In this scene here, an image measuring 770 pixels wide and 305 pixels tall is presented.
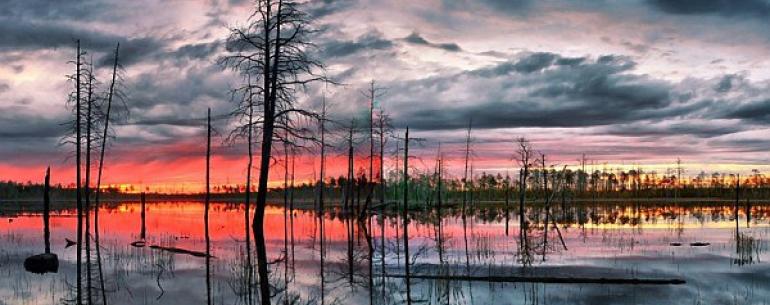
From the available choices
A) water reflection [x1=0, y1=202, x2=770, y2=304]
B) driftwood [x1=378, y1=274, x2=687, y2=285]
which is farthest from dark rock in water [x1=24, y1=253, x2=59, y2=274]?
driftwood [x1=378, y1=274, x2=687, y2=285]

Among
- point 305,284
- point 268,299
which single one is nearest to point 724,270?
point 305,284

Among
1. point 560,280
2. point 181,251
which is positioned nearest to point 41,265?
point 181,251

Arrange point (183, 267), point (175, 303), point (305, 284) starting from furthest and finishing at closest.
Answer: point (183, 267)
point (305, 284)
point (175, 303)

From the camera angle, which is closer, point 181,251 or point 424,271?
point 424,271

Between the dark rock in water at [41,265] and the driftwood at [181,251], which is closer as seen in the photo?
the dark rock in water at [41,265]

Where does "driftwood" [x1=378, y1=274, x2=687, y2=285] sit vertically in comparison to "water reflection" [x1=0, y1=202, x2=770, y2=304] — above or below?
above

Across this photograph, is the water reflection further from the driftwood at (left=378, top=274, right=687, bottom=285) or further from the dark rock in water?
the dark rock in water

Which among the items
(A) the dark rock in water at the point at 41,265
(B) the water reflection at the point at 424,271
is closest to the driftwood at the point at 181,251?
(B) the water reflection at the point at 424,271

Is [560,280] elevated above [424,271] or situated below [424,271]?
above

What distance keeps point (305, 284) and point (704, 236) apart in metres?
30.9

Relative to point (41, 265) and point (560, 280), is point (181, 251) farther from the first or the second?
point (560, 280)

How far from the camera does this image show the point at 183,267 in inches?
1099

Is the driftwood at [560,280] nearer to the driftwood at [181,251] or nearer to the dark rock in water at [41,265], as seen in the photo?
the driftwood at [181,251]

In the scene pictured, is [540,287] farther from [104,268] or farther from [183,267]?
[104,268]
